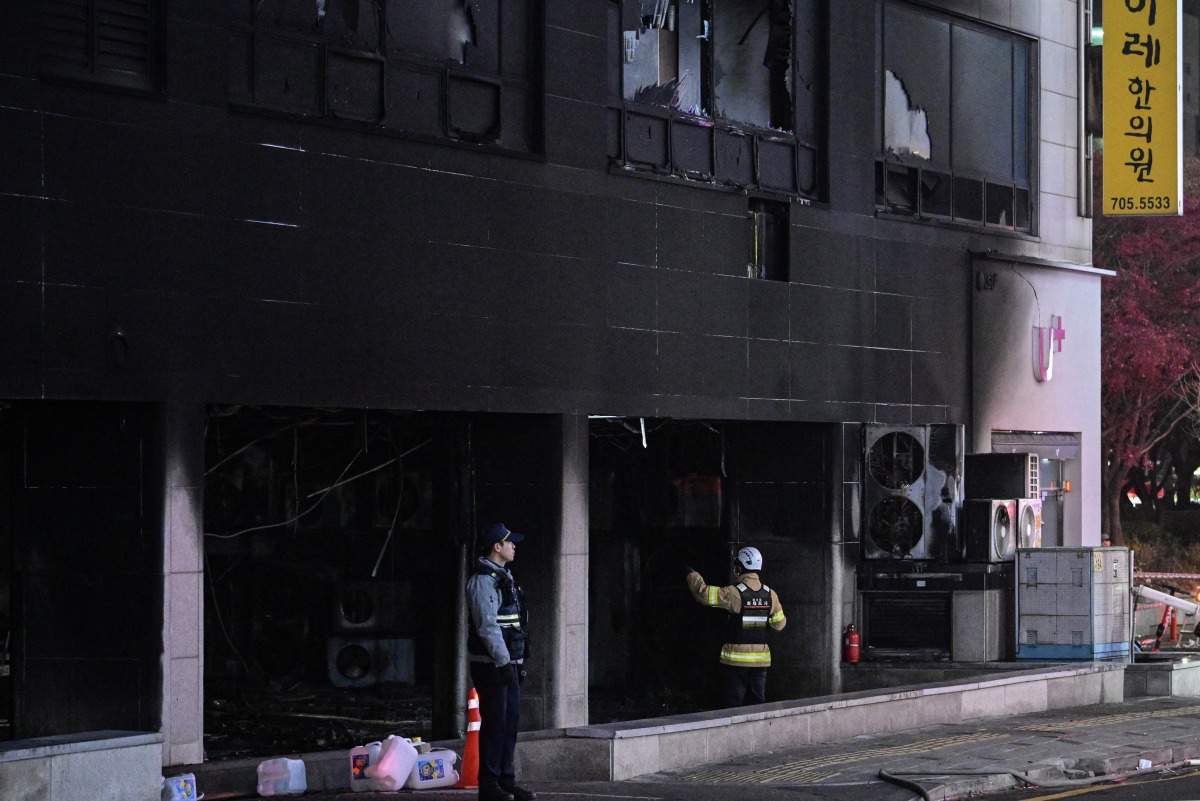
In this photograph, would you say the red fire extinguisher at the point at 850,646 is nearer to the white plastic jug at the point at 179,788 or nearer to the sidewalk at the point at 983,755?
the sidewalk at the point at 983,755

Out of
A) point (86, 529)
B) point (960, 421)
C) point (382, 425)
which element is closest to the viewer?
point (86, 529)

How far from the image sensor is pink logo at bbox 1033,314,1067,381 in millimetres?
23750

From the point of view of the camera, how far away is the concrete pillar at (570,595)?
17.6m

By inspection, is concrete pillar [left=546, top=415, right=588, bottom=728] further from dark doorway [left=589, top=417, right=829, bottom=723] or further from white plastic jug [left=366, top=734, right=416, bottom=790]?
white plastic jug [left=366, top=734, right=416, bottom=790]

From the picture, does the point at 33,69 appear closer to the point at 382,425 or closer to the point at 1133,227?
the point at 382,425

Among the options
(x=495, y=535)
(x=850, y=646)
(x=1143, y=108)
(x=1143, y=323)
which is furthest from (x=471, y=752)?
(x=1143, y=323)

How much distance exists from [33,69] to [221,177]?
178 cm

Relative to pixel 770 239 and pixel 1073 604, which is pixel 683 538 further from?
pixel 1073 604

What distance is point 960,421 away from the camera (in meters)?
22.9

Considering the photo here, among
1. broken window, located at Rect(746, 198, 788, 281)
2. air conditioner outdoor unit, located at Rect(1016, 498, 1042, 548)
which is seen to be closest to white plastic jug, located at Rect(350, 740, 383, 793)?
broken window, located at Rect(746, 198, 788, 281)

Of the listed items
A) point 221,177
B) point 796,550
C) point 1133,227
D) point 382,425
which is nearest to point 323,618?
point 382,425

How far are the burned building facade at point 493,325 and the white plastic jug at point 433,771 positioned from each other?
1.87 meters

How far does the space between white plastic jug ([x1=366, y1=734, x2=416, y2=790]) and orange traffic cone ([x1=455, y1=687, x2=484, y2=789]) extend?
430 millimetres

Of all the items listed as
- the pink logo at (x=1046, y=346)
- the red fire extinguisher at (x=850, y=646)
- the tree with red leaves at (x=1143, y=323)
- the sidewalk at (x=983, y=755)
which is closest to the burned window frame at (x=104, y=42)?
the sidewalk at (x=983, y=755)
